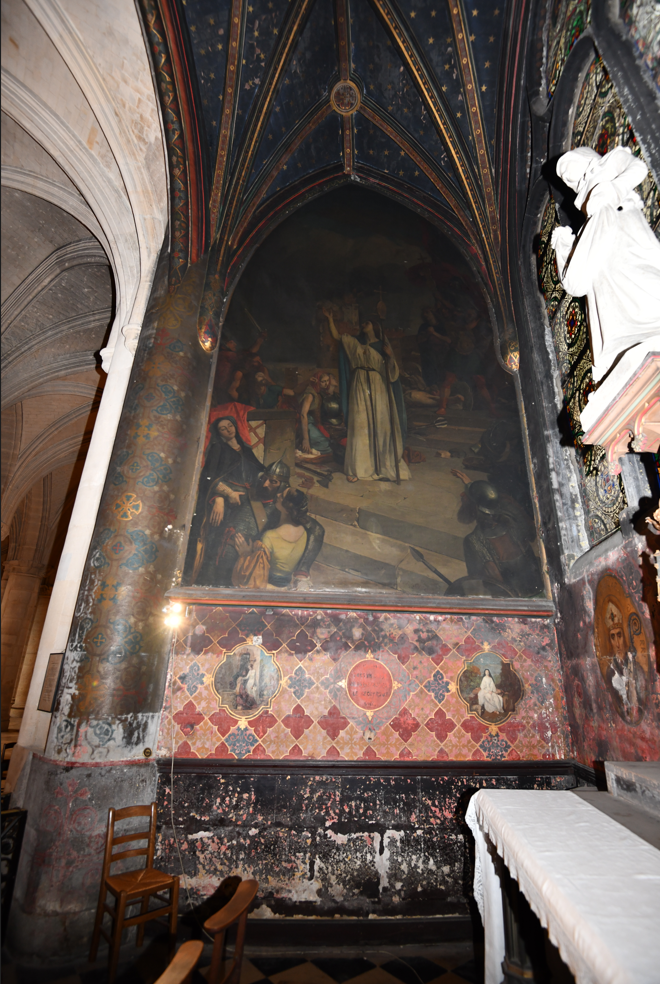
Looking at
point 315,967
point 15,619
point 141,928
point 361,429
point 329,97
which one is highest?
point 329,97

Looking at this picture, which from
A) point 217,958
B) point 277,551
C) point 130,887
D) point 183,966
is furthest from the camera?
point 277,551

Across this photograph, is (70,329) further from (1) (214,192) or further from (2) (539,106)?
(2) (539,106)

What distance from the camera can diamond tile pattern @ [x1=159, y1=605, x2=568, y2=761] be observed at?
4.73 meters

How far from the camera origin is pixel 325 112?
25.5ft

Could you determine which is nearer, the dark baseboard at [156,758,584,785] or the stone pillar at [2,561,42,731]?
the dark baseboard at [156,758,584,785]

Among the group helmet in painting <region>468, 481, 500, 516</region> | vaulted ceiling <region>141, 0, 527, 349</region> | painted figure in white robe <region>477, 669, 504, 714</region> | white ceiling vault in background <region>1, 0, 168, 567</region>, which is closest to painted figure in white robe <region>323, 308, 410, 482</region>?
helmet in painting <region>468, 481, 500, 516</region>

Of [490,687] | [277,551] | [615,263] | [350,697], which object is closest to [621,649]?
[490,687]

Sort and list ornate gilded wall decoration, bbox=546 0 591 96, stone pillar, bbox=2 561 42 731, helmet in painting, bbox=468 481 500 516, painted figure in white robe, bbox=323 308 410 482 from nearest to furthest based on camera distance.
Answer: ornate gilded wall decoration, bbox=546 0 591 96, helmet in painting, bbox=468 481 500 516, painted figure in white robe, bbox=323 308 410 482, stone pillar, bbox=2 561 42 731

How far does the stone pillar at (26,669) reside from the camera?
14.5 meters

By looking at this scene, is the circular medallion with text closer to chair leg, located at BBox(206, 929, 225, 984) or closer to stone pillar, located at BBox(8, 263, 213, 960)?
stone pillar, located at BBox(8, 263, 213, 960)

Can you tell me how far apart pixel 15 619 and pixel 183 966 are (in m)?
16.0

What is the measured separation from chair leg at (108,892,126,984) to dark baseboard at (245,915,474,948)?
109 centimetres

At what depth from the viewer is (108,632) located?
14.9 feet

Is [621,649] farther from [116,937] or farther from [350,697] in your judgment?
[116,937]
